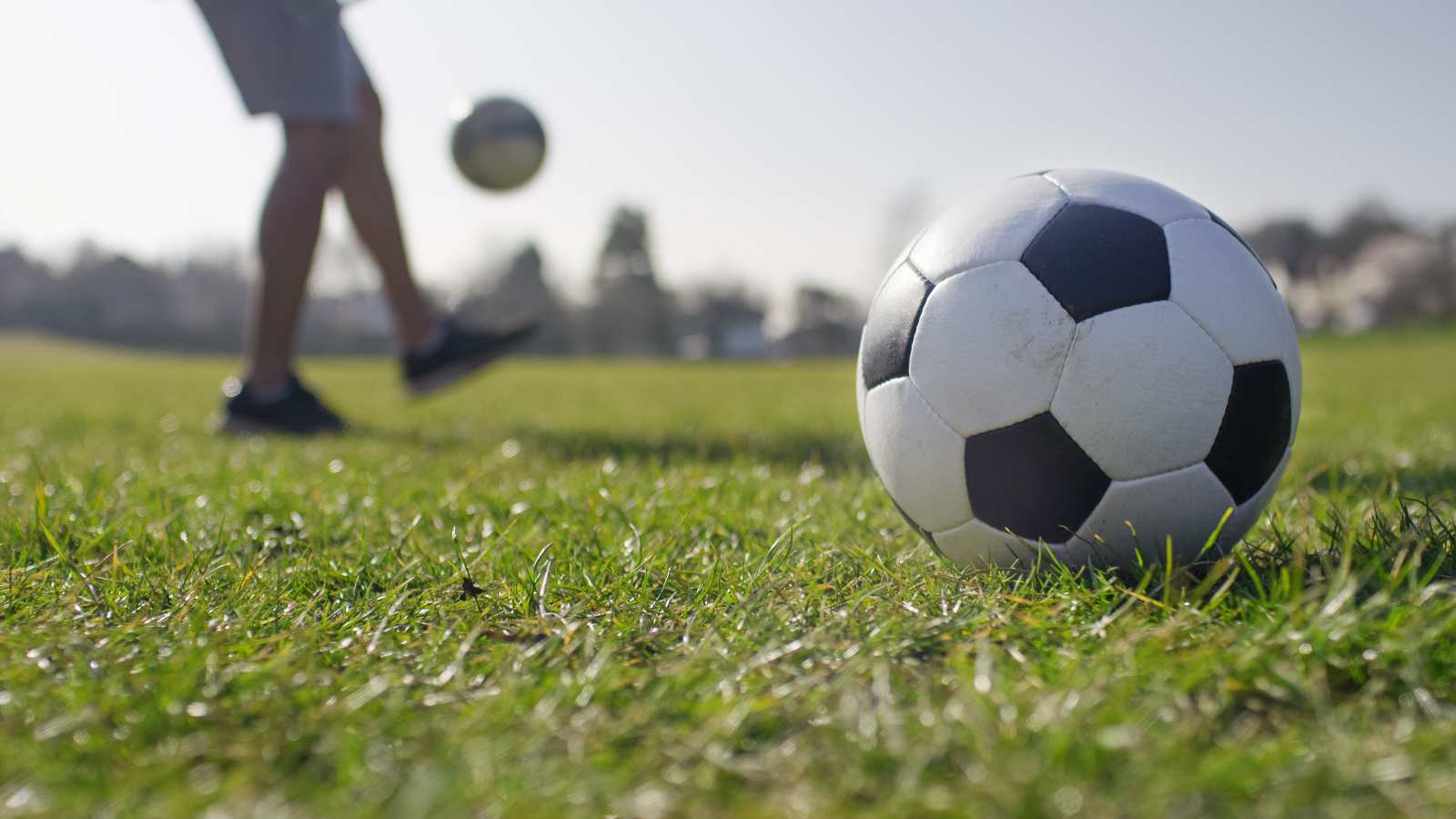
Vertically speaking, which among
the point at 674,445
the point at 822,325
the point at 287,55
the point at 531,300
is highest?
the point at 287,55

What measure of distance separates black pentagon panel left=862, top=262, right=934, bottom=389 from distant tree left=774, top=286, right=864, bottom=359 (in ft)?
172

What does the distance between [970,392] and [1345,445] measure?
2889 millimetres

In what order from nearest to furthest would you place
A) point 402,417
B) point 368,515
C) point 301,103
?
1. point 368,515
2. point 301,103
3. point 402,417

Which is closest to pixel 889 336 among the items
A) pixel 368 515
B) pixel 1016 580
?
pixel 1016 580

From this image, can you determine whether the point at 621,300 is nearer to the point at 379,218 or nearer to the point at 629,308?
the point at 629,308

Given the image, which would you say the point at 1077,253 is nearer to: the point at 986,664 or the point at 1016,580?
the point at 1016,580

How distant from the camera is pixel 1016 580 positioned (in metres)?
1.66

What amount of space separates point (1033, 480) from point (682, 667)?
2.71ft

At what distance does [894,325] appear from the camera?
6.06ft

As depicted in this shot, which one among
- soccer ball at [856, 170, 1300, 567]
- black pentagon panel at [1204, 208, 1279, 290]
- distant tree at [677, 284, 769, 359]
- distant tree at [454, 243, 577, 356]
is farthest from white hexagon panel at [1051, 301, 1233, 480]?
distant tree at [677, 284, 769, 359]

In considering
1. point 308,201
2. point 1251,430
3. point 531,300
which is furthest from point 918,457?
point 531,300

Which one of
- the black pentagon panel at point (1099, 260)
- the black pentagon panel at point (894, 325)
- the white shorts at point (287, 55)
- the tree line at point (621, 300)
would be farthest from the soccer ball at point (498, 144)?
the tree line at point (621, 300)

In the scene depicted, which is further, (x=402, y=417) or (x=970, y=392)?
(x=402, y=417)

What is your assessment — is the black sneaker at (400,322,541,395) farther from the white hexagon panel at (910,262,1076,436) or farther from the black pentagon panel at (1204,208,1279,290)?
the black pentagon panel at (1204,208,1279,290)
